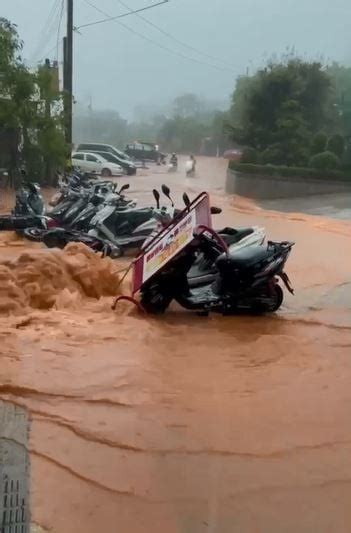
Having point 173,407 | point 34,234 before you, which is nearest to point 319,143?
point 34,234

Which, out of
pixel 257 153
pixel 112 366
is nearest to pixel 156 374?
pixel 112 366

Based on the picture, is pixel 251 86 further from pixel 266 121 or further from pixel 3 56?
pixel 3 56

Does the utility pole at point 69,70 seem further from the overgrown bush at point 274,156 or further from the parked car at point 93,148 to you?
the overgrown bush at point 274,156

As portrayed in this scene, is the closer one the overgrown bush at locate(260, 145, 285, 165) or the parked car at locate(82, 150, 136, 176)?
the parked car at locate(82, 150, 136, 176)

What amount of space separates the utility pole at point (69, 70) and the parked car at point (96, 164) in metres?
2.45

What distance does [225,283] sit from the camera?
5.71 m

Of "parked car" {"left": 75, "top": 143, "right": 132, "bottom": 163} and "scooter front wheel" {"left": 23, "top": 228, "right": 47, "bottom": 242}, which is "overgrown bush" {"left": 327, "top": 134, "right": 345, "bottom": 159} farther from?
"scooter front wheel" {"left": 23, "top": 228, "right": 47, "bottom": 242}

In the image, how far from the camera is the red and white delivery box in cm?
540

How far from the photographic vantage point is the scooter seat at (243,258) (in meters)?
5.56

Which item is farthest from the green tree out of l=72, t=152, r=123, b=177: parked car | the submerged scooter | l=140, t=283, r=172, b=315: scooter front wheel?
l=140, t=283, r=172, b=315: scooter front wheel

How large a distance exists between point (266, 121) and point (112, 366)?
1904cm

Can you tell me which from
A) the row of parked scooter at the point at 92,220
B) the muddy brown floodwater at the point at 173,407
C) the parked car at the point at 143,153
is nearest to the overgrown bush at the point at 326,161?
the parked car at the point at 143,153

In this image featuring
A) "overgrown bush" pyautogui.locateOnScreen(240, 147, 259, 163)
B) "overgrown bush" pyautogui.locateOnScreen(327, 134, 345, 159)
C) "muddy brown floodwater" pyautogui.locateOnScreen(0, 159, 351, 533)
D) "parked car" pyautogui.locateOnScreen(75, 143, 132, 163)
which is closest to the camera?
"muddy brown floodwater" pyautogui.locateOnScreen(0, 159, 351, 533)

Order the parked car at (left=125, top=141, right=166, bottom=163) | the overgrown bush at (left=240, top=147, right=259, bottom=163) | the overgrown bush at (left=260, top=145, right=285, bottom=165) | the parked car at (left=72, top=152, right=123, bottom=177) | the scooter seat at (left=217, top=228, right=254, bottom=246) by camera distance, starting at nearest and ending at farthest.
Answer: the scooter seat at (left=217, top=228, right=254, bottom=246)
the parked car at (left=125, top=141, right=166, bottom=163)
the parked car at (left=72, top=152, right=123, bottom=177)
the overgrown bush at (left=260, top=145, right=285, bottom=165)
the overgrown bush at (left=240, top=147, right=259, bottom=163)
